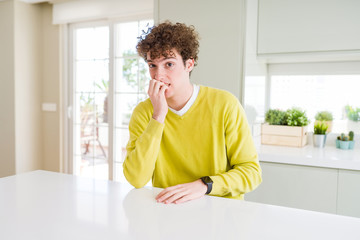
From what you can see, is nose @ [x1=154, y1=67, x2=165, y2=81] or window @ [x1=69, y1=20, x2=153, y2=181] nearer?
nose @ [x1=154, y1=67, x2=165, y2=81]

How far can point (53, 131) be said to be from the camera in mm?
3861

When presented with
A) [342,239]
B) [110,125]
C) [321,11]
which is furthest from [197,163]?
[110,125]

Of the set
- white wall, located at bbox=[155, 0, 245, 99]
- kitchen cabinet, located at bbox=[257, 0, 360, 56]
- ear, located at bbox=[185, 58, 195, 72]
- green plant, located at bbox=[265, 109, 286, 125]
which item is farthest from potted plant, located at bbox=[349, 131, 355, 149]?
ear, located at bbox=[185, 58, 195, 72]

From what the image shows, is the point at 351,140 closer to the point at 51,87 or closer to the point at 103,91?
the point at 103,91

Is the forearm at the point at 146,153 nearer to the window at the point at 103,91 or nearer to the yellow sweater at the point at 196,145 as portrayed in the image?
the yellow sweater at the point at 196,145

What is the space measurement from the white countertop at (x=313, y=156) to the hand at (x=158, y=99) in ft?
3.45

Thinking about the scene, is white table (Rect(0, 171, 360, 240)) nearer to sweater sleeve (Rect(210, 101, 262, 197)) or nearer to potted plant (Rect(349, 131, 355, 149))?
sweater sleeve (Rect(210, 101, 262, 197))

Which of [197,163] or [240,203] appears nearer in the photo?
[240,203]

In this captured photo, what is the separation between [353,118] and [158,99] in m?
1.93

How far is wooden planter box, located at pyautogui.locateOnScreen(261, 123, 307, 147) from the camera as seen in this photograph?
242 centimetres

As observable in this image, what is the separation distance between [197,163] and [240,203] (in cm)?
39

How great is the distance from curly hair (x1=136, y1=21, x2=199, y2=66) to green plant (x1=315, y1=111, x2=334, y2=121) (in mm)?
1676

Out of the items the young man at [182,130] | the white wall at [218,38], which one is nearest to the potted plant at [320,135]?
the white wall at [218,38]

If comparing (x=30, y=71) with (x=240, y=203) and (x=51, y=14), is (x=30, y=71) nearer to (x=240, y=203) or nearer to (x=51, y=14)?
(x=51, y=14)
